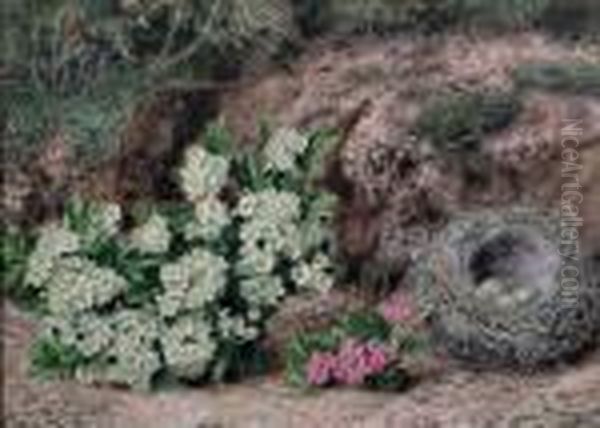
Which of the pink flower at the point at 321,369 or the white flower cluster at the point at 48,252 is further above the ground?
the white flower cluster at the point at 48,252

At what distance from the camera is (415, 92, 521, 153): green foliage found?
6.96m

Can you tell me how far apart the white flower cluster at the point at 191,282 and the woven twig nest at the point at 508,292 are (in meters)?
0.78

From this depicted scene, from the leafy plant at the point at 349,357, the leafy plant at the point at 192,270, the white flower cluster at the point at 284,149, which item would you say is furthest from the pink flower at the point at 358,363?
the white flower cluster at the point at 284,149

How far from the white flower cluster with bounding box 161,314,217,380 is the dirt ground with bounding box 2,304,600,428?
0.09 m

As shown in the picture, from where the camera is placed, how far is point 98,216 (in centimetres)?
707

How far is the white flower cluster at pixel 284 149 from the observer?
23.0 feet

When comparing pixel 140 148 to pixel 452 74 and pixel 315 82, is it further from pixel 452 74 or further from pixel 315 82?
pixel 452 74

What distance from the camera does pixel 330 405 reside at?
6.50 metres

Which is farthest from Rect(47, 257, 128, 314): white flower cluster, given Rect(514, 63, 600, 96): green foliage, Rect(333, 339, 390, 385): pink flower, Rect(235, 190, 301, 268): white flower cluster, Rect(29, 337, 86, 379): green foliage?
Rect(514, 63, 600, 96): green foliage

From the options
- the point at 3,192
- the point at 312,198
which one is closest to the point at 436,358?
the point at 312,198

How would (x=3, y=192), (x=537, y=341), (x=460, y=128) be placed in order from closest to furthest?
1. (x=537, y=341)
2. (x=460, y=128)
3. (x=3, y=192)

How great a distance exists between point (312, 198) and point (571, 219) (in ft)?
3.35

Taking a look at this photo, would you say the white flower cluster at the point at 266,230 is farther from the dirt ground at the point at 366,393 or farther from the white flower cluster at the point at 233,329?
the dirt ground at the point at 366,393

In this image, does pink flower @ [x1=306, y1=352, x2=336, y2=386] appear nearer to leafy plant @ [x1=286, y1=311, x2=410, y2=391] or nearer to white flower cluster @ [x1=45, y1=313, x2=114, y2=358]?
leafy plant @ [x1=286, y1=311, x2=410, y2=391]
